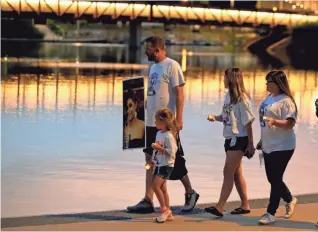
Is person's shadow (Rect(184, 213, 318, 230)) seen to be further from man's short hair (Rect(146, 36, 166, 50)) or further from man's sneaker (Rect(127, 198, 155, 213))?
man's short hair (Rect(146, 36, 166, 50))

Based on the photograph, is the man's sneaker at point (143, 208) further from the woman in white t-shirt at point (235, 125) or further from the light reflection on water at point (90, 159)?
the light reflection on water at point (90, 159)

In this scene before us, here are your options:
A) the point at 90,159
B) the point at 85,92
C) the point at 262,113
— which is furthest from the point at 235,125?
the point at 85,92

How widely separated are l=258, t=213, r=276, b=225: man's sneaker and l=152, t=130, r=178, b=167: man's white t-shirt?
44.3 inches

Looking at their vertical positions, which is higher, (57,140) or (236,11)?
(236,11)

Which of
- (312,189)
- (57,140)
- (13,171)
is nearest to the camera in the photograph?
(312,189)

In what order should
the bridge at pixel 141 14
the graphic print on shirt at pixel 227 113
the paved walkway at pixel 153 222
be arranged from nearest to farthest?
the paved walkway at pixel 153 222, the graphic print on shirt at pixel 227 113, the bridge at pixel 141 14

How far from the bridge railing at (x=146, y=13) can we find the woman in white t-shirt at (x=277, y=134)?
272 feet

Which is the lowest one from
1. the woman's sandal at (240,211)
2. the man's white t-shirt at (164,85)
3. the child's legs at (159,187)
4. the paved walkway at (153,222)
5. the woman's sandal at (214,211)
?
the paved walkway at (153,222)

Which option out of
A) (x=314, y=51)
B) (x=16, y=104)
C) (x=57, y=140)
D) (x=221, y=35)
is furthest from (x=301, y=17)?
(x=57, y=140)

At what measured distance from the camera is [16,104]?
3041 cm

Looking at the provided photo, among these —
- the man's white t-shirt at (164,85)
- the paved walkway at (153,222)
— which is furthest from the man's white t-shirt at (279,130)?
the man's white t-shirt at (164,85)

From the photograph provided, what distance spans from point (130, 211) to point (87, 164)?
223 inches

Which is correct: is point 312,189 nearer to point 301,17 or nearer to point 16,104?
point 16,104

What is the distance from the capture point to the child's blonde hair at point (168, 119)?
10.1 metres
